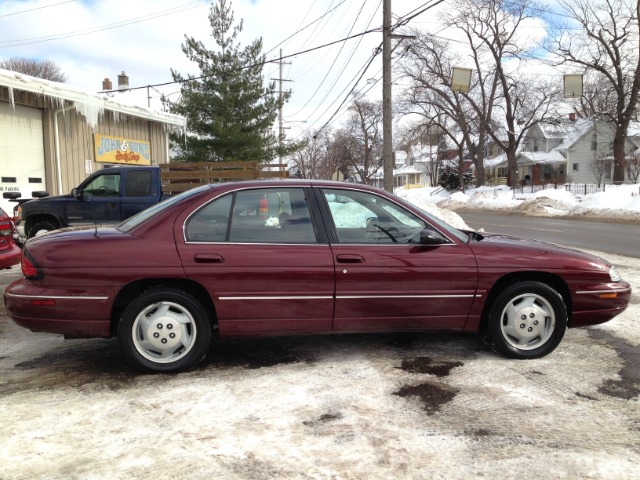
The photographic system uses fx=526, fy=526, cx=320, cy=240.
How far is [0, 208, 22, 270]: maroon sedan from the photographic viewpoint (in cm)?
615

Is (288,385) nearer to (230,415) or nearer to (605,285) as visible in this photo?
(230,415)

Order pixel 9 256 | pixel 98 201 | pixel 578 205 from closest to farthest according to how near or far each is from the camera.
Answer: pixel 9 256 → pixel 98 201 → pixel 578 205

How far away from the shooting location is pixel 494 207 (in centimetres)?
3350

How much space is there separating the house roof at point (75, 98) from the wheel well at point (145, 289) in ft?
38.8

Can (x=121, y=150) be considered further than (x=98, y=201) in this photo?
Yes

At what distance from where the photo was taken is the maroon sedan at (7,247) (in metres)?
6.15

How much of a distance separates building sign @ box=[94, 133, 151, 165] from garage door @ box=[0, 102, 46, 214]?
2039mm

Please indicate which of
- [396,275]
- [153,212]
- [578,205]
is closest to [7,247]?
[153,212]

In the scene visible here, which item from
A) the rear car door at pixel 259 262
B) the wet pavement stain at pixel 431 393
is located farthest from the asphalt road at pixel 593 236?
the rear car door at pixel 259 262

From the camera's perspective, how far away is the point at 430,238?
4078 millimetres

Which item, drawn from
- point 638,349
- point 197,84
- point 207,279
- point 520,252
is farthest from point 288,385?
point 197,84

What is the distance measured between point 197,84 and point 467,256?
1926 centimetres

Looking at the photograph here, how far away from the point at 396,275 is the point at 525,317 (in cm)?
114

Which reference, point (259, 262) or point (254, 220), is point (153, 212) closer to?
point (254, 220)
